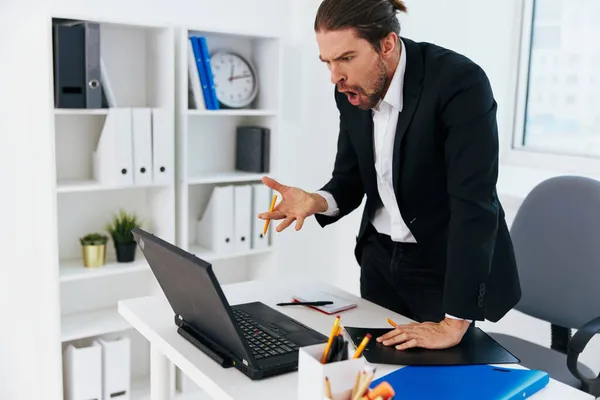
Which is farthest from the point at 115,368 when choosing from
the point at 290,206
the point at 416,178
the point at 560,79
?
the point at 560,79

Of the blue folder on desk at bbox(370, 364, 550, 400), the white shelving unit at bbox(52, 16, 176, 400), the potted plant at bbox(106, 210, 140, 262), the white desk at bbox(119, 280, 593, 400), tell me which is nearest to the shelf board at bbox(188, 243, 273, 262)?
the white shelving unit at bbox(52, 16, 176, 400)

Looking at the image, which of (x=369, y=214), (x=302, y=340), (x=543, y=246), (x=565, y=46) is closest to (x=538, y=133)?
(x=565, y=46)

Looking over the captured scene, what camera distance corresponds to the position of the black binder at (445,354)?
1342mm

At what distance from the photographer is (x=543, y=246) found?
2.23 m

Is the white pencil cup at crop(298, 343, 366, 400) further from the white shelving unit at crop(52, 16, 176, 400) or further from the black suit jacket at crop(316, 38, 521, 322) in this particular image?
the white shelving unit at crop(52, 16, 176, 400)

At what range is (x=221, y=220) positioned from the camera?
2.99 metres

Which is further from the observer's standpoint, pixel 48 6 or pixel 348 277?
pixel 348 277

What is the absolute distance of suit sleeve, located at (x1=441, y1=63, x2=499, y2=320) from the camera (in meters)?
1.46

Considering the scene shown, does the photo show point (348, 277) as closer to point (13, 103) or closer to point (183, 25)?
point (183, 25)

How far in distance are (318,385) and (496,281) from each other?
2.36 ft

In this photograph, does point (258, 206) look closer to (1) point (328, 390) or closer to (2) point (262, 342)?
(2) point (262, 342)

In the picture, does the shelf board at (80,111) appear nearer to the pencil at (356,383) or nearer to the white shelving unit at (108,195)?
the white shelving unit at (108,195)

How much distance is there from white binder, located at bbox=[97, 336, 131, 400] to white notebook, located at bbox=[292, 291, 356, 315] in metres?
1.27

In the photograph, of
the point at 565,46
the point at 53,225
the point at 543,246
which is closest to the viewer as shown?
the point at 543,246
